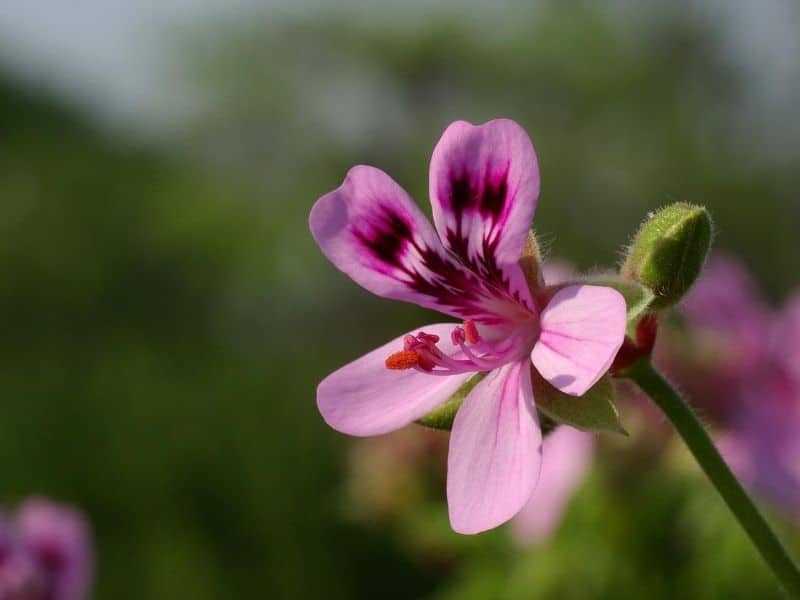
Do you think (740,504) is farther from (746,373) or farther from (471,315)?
(746,373)

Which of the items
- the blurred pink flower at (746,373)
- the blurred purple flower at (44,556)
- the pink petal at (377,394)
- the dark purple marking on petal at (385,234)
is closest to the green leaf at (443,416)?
the pink petal at (377,394)

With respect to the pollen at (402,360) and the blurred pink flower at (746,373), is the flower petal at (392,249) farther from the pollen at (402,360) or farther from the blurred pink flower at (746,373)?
the blurred pink flower at (746,373)

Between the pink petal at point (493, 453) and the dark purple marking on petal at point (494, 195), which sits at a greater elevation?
the dark purple marking on petal at point (494, 195)

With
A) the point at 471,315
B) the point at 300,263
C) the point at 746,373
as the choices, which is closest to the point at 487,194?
the point at 471,315

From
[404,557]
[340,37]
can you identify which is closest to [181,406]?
[404,557]

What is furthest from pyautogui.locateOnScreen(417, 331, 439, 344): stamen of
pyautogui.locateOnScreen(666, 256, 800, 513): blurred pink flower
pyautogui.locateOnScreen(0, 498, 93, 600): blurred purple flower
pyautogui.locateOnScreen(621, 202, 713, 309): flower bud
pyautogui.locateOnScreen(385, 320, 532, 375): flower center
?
pyautogui.locateOnScreen(666, 256, 800, 513): blurred pink flower

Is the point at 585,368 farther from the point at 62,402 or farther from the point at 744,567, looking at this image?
the point at 62,402
